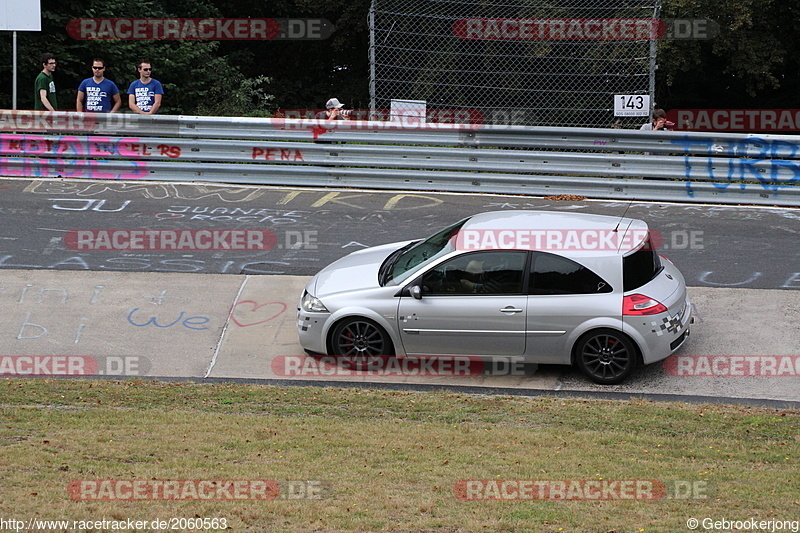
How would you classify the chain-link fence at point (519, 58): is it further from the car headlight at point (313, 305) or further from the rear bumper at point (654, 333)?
the car headlight at point (313, 305)

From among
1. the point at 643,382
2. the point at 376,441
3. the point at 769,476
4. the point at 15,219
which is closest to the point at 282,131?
the point at 15,219

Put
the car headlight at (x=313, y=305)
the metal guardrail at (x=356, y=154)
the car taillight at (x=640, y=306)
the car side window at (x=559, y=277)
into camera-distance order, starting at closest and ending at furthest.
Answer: the car taillight at (x=640, y=306) < the car side window at (x=559, y=277) < the car headlight at (x=313, y=305) < the metal guardrail at (x=356, y=154)

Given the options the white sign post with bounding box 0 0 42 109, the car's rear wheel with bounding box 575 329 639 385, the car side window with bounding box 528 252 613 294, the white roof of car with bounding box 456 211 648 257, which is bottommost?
the car's rear wheel with bounding box 575 329 639 385

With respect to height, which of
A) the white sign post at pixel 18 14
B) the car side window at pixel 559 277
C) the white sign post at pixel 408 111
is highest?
the white sign post at pixel 18 14

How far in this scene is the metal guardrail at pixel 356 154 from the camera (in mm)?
14695

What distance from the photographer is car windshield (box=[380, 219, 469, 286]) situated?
31.2 ft

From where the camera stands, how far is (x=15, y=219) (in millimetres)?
13562

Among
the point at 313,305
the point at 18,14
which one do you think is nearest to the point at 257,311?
the point at 313,305

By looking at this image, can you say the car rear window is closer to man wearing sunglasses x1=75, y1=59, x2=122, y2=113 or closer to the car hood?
the car hood

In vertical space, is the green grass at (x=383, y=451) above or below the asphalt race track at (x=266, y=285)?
below

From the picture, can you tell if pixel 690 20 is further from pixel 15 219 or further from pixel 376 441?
pixel 376 441

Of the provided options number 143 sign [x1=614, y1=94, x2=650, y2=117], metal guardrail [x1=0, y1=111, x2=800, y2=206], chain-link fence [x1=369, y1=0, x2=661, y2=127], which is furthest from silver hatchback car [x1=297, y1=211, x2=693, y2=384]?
chain-link fence [x1=369, y1=0, x2=661, y2=127]

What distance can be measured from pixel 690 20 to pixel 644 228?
16.7 meters

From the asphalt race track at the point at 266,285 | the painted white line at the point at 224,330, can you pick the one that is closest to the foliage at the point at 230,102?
the asphalt race track at the point at 266,285
